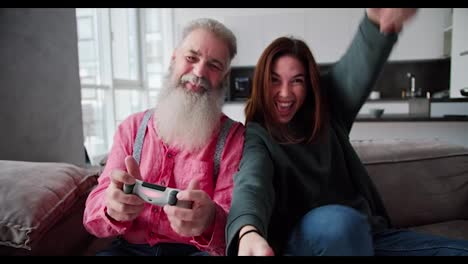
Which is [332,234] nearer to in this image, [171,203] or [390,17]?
[171,203]

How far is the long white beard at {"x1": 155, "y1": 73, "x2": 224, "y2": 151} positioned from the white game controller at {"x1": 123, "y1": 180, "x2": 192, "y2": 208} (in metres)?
0.29

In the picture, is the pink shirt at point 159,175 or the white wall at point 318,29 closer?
the pink shirt at point 159,175

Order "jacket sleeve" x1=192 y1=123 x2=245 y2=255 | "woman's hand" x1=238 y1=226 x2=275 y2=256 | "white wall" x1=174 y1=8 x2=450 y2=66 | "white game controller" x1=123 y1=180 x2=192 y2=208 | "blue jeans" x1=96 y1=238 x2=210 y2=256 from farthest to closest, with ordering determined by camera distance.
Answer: "white wall" x1=174 y1=8 x2=450 y2=66
"blue jeans" x1=96 y1=238 x2=210 y2=256
"jacket sleeve" x1=192 y1=123 x2=245 y2=255
"white game controller" x1=123 y1=180 x2=192 y2=208
"woman's hand" x1=238 y1=226 x2=275 y2=256

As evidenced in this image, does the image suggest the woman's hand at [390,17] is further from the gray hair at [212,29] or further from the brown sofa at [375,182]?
the brown sofa at [375,182]

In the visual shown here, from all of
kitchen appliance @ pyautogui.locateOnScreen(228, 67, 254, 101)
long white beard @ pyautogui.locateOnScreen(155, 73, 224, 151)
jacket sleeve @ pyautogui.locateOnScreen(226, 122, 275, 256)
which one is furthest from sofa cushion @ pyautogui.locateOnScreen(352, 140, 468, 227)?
kitchen appliance @ pyautogui.locateOnScreen(228, 67, 254, 101)

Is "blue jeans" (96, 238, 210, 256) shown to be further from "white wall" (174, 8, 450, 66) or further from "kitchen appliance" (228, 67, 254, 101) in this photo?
Result: "kitchen appliance" (228, 67, 254, 101)

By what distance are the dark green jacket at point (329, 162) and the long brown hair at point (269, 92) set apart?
37mm

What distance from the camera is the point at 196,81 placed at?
3.43 feet

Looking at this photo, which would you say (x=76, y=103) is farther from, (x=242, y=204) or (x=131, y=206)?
(x=242, y=204)

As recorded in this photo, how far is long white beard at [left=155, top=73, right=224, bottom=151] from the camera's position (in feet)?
3.37

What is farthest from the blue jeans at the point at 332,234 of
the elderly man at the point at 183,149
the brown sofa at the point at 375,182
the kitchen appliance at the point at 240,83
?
the kitchen appliance at the point at 240,83

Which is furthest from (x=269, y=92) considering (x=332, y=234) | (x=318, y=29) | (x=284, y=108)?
(x=318, y=29)

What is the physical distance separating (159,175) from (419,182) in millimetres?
1059

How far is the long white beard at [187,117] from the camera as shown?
103cm
